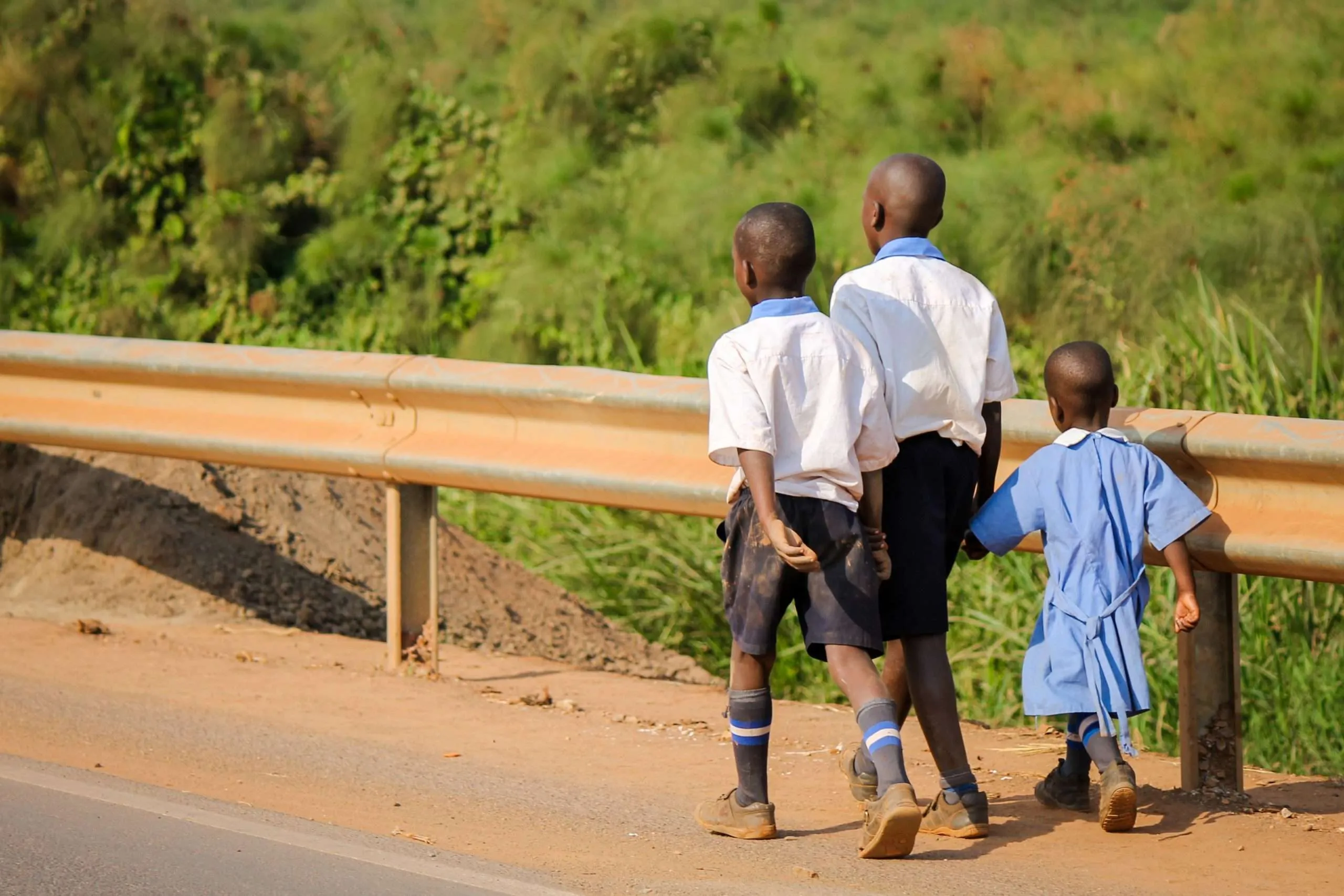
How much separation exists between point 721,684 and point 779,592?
218 centimetres

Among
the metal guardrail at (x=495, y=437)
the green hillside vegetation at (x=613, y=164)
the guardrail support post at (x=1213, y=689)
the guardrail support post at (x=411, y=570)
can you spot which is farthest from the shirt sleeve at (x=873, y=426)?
the green hillside vegetation at (x=613, y=164)

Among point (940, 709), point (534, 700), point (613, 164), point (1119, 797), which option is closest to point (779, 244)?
point (940, 709)

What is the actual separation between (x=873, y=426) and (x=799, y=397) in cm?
18

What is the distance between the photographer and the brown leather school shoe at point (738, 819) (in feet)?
12.1

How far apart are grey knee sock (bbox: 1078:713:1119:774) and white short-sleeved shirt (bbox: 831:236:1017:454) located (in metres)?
0.68

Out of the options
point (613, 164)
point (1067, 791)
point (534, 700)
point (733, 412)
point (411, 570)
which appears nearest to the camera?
point (733, 412)

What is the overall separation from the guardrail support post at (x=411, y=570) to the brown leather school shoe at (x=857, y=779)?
164cm

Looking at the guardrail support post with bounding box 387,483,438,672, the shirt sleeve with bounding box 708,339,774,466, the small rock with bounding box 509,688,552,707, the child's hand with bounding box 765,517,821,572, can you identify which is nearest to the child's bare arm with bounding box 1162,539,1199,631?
the child's hand with bounding box 765,517,821,572

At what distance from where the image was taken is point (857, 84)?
41.1 ft

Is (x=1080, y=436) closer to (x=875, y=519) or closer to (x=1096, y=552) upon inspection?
(x=1096, y=552)

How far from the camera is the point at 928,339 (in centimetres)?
373

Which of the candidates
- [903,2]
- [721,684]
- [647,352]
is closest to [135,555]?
[721,684]

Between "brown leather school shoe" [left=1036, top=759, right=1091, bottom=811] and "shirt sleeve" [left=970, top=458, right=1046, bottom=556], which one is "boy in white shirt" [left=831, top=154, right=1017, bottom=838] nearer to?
"shirt sleeve" [left=970, top=458, right=1046, bottom=556]

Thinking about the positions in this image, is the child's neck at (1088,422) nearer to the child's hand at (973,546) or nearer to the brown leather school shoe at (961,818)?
the child's hand at (973,546)
